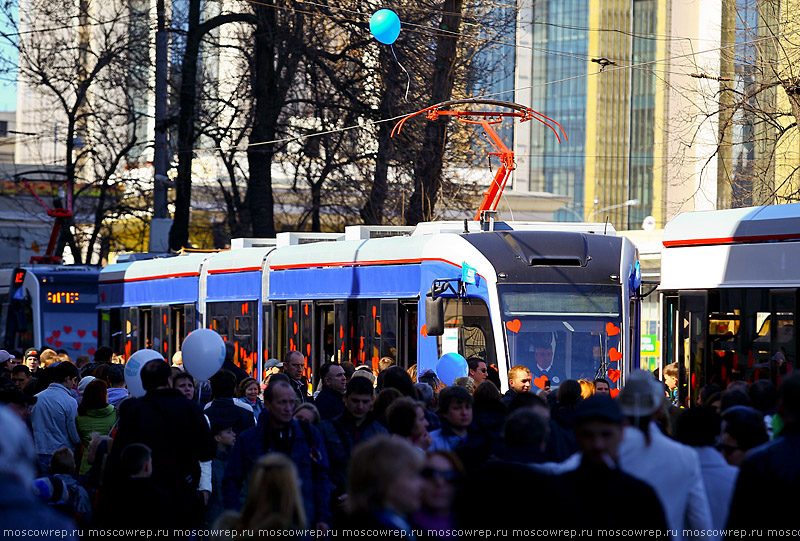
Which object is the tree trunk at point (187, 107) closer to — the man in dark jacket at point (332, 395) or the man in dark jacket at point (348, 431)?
the man in dark jacket at point (332, 395)

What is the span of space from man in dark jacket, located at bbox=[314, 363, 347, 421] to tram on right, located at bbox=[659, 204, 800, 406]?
17.4 ft

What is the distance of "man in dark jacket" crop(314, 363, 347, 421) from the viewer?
9.95 meters

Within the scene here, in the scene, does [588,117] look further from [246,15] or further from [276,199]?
[246,15]

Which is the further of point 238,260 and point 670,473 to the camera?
point 238,260

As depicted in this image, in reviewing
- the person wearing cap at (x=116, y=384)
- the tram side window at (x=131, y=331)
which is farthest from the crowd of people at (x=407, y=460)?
the tram side window at (x=131, y=331)

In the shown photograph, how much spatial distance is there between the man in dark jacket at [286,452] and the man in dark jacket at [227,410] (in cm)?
176

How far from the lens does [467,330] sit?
51.0ft

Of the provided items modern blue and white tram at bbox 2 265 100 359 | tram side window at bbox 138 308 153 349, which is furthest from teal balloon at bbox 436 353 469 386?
modern blue and white tram at bbox 2 265 100 359

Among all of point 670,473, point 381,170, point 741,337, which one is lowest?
point 670,473

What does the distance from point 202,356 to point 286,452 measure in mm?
4772

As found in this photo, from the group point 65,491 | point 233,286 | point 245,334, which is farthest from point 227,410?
point 233,286

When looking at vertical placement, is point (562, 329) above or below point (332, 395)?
above

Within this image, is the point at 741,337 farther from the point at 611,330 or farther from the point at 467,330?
the point at 467,330

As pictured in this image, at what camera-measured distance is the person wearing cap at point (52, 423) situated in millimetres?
11141
